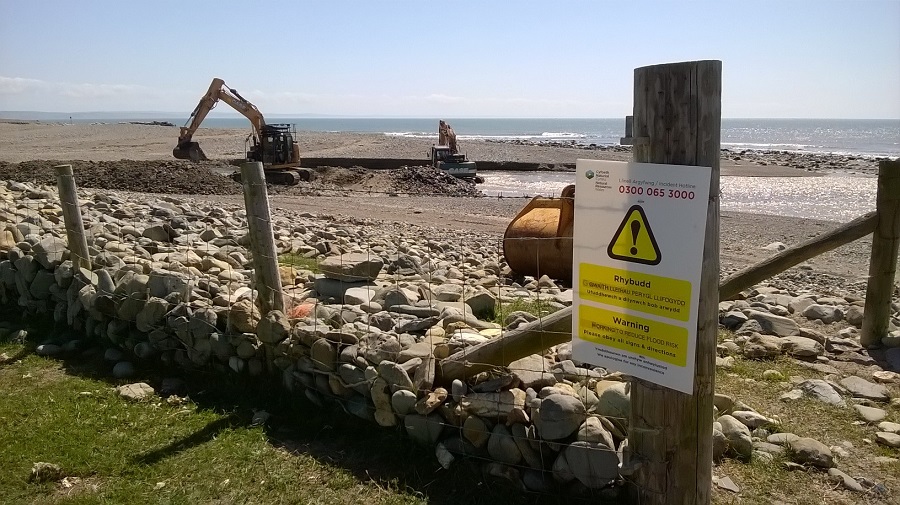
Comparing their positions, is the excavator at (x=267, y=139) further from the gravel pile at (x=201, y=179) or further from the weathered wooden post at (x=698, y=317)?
the weathered wooden post at (x=698, y=317)

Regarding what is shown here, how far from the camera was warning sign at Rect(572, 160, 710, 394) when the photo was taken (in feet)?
9.82

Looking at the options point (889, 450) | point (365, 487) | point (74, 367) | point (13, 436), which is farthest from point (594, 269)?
point (74, 367)

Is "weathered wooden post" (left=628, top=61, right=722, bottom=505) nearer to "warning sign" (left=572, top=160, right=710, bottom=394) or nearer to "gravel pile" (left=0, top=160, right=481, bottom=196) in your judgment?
"warning sign" (left=572, top=160, right=710, bottom=394)

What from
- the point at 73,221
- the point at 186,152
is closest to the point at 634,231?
the point at 73,221

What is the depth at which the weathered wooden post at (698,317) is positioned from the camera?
117 inches

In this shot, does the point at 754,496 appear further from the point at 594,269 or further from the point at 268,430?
the point at 268,430

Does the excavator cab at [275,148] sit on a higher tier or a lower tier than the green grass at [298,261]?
higher

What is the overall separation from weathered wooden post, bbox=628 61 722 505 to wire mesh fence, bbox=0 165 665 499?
127 millimetres

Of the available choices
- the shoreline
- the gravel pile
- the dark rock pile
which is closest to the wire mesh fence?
the dark rock pile

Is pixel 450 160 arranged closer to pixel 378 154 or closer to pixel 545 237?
pixel 378 154

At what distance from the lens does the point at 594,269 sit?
3355 mm

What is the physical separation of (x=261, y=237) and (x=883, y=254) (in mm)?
5630

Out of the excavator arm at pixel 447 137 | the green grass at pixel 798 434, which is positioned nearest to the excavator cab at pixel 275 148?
the excavator arm at pixel 447 137

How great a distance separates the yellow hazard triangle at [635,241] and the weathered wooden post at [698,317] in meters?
0.23
